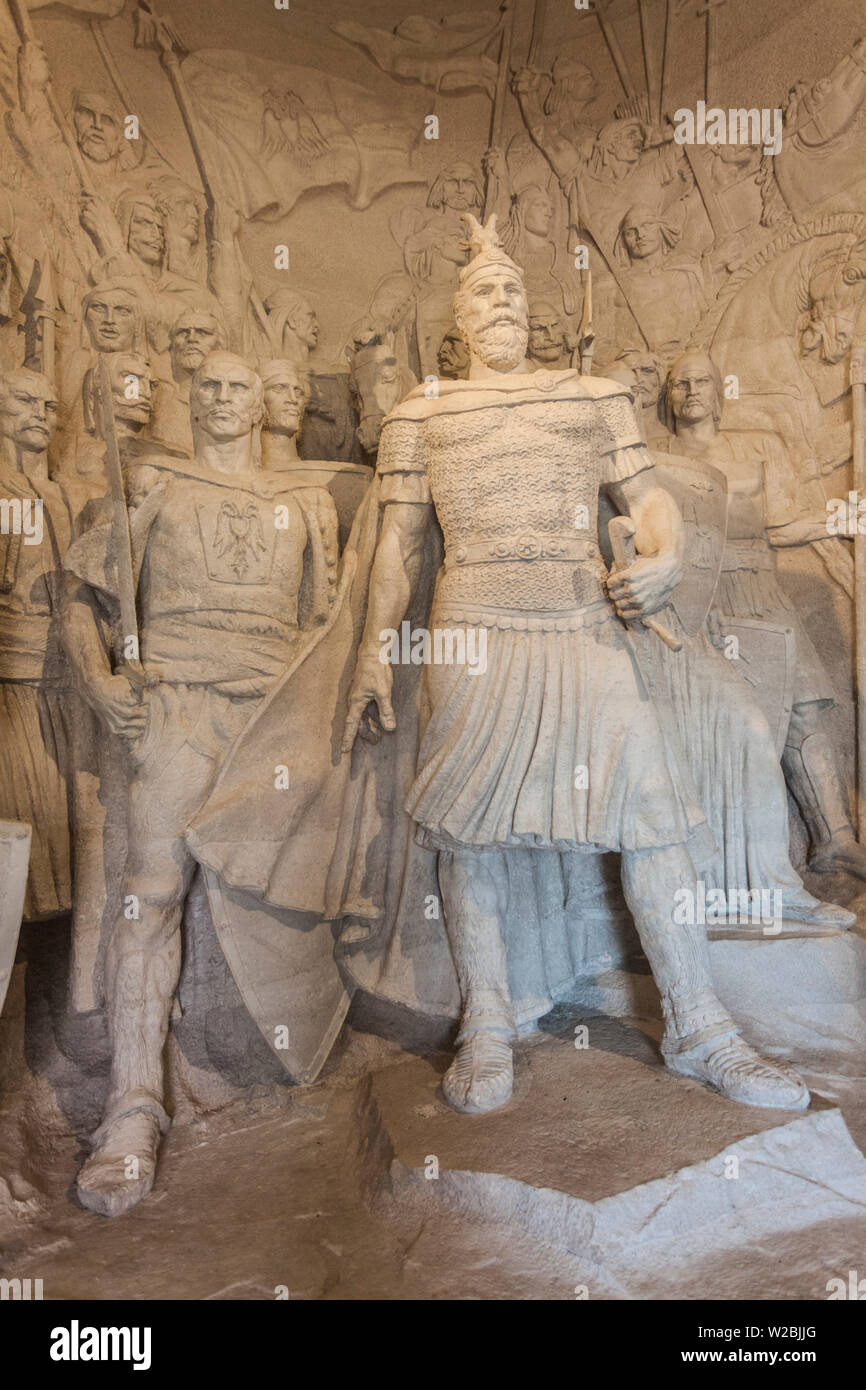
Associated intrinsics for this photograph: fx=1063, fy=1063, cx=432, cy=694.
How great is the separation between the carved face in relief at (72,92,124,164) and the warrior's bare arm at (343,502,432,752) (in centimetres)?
245

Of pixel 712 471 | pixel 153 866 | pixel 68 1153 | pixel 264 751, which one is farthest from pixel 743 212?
pixel 68 1153

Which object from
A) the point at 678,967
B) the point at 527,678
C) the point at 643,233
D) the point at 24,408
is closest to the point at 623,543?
the point at 527,678

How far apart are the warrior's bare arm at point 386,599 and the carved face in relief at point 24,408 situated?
A: 139 centimetres

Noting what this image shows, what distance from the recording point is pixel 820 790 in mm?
4555

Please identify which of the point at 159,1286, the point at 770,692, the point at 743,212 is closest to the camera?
the point at 159,1286

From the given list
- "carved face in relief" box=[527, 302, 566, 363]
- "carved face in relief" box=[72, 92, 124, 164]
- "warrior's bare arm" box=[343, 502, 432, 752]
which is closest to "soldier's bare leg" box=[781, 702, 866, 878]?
"warrior's bare arm" box=[343, 502, 432, 752]

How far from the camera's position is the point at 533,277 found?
5.42 meters

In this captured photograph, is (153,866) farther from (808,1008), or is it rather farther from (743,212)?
(743,212)

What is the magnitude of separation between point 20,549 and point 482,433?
177 centimetres

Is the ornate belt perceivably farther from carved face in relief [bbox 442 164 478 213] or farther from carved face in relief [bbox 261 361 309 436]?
carved face in relief [bbox 442 164 478 213]

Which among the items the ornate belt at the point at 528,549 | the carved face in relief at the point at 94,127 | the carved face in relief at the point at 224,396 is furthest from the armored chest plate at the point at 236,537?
the carved face in relief at the point at 94,127

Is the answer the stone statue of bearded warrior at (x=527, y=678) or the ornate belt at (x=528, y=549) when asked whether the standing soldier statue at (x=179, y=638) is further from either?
the ornate belt at (x=528, y=549)

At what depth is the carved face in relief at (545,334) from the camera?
5.01 metres

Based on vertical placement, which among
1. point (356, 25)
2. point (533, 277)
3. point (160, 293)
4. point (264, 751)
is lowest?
point (264, 751)
